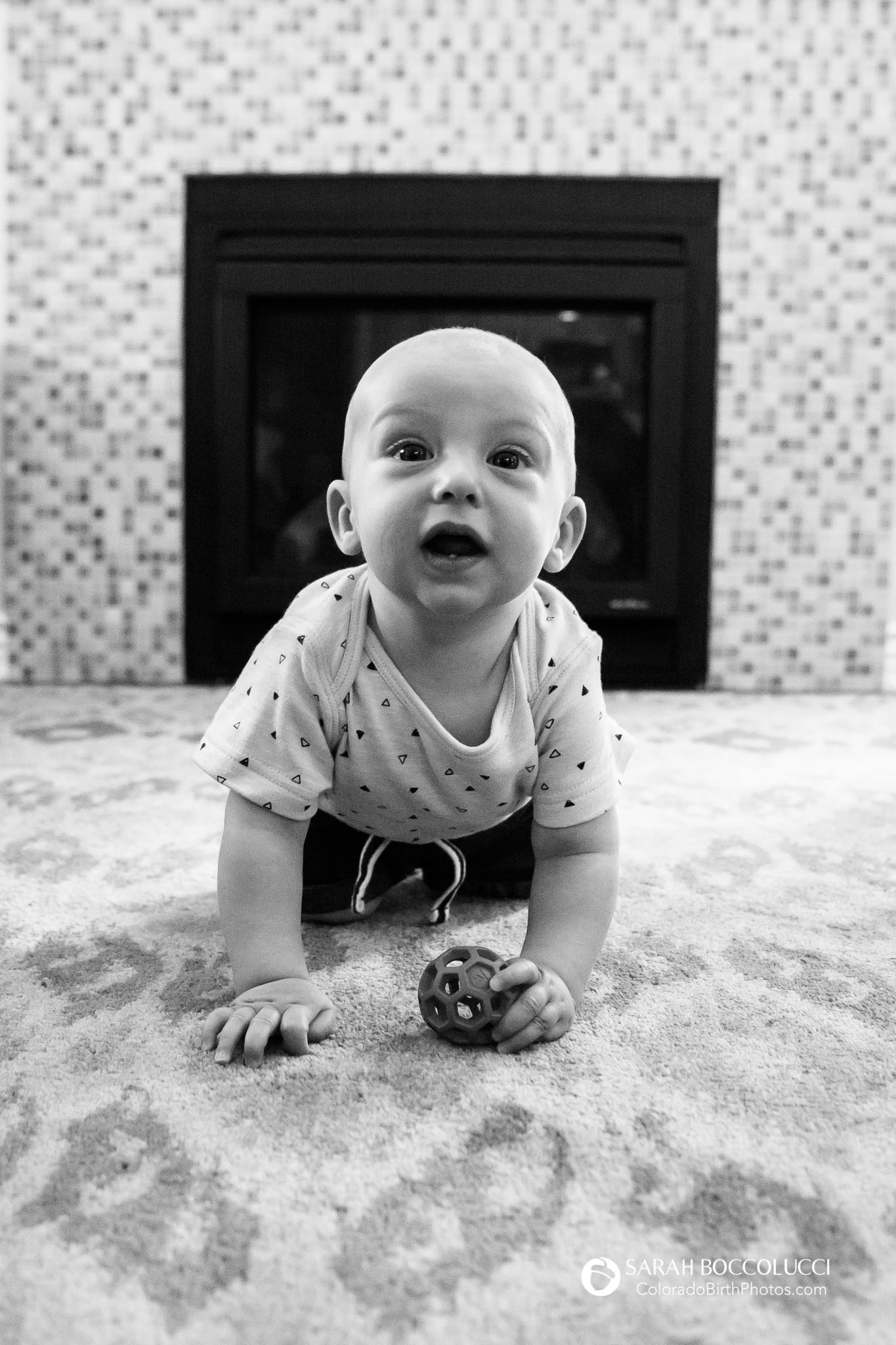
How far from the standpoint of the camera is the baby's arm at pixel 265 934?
2.18 feet

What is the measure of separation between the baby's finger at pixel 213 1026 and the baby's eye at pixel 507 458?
0.37 metres

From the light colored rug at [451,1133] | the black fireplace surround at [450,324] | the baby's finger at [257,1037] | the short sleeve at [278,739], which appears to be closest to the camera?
the light colored rug at [451,1133]

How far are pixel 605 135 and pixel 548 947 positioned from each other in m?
2.02

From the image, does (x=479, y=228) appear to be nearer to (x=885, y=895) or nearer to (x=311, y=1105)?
(x=885, y=895)

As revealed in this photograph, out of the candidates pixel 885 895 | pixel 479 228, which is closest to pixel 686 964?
pixel 885 895

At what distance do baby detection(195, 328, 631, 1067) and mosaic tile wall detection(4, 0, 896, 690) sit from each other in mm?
1641

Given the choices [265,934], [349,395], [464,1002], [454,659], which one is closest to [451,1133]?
[464,1002]

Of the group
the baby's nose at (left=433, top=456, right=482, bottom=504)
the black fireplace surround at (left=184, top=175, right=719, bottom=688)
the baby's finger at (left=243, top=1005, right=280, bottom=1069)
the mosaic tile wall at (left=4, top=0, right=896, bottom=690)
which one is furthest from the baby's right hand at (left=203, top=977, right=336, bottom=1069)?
the mosaic tile wall at (left=4, top=0, right=896, bottom=690)

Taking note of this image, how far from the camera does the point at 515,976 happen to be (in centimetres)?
67

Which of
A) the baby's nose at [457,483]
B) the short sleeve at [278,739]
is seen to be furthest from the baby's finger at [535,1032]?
the baby's nose at [457,483]

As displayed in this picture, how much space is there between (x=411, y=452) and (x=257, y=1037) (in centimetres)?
36

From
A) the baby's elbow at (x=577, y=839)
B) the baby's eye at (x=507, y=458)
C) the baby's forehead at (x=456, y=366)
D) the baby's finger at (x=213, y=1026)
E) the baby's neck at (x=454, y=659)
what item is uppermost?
the baby's forehead at (x=456, y=366)

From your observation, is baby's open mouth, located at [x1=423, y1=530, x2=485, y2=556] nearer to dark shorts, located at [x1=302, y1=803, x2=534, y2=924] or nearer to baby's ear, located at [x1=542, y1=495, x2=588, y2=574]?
baby's ear, located at [x1=542, y1=495, x2=588, y2=574]

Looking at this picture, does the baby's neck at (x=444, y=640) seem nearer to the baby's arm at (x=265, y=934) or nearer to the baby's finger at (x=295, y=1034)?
the baby's arm at (x=265, y=934)
